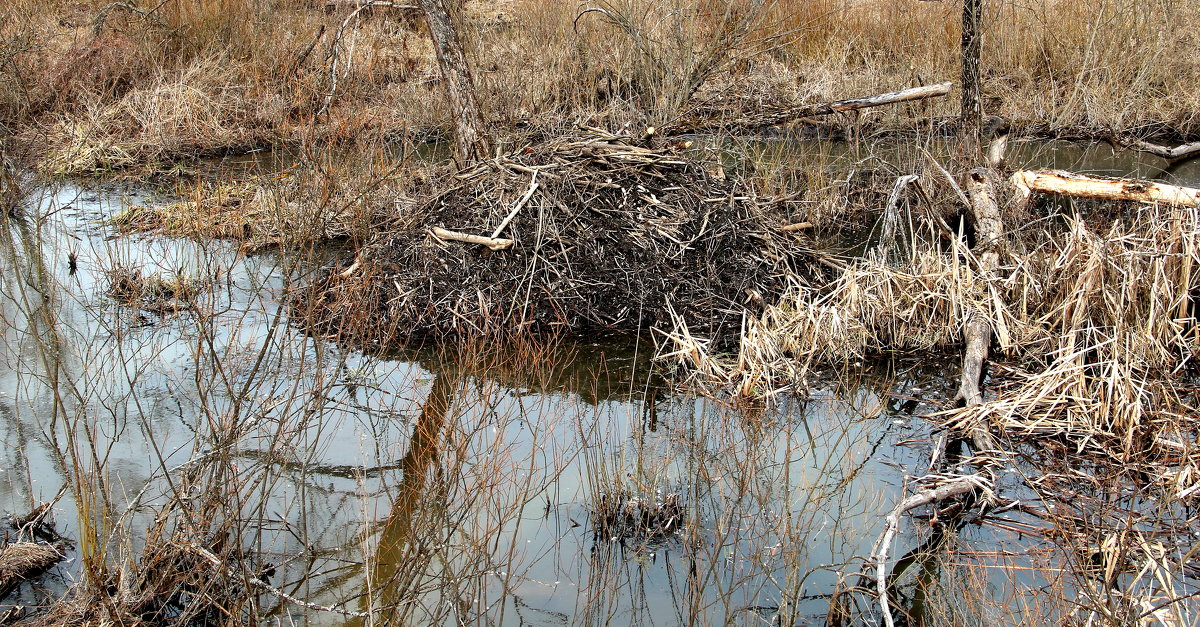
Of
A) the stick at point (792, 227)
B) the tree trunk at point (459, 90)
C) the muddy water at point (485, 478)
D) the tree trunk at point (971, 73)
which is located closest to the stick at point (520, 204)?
the muddy water at point (485, 478)

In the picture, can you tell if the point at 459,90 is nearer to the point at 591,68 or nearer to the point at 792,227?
the point at 792,227

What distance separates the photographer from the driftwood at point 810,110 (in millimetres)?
8250

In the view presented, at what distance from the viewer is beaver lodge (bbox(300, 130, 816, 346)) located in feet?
22.0

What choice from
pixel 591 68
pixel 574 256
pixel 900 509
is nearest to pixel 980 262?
pixel 574 256

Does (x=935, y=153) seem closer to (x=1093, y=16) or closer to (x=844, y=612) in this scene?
(x=1093, y=16)

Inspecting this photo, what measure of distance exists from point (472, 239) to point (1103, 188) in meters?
4.12

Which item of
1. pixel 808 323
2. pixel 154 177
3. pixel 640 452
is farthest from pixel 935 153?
pixel 154 177

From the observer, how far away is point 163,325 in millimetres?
6992

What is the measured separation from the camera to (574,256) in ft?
22.4

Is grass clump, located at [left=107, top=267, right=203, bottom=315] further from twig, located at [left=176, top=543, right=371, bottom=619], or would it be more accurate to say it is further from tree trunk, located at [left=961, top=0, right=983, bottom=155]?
tree trunk, located at [left=961, top=0, right=983, bottom=155]

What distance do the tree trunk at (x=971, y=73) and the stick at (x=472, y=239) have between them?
153 inches

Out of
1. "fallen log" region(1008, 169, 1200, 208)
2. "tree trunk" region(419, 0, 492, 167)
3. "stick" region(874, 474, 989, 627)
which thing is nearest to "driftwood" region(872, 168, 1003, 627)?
"stick" region(874, 474, 989, 627)

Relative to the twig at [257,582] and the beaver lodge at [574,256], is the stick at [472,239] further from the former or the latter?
the twig at [257,582]

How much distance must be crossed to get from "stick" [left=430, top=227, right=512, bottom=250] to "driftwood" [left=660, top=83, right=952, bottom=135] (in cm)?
272
